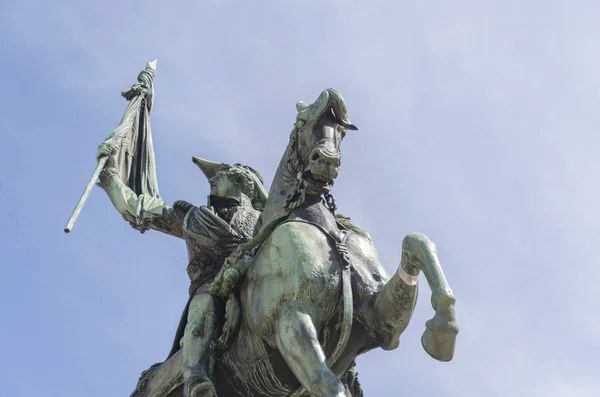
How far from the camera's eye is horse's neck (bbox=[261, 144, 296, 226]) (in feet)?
32.5

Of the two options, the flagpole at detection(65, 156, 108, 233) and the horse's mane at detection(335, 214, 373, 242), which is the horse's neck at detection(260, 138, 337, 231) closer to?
the horse's mane at detection(335, 214, 373, 242)

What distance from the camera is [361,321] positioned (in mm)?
9227

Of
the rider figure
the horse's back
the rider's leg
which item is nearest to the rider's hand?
the rider figure

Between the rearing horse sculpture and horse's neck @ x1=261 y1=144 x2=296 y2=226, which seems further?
horse's neck @ x1=261 y1=144 x2=296 y2=226

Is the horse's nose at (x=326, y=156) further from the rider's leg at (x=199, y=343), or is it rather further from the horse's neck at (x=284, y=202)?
the rider's leg at (x=199, y=343)

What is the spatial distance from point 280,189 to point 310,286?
1.33 m

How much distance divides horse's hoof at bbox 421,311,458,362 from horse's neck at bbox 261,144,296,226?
2300mm

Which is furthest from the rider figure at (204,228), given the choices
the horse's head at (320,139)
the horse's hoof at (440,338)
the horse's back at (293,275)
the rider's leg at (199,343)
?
the horse's hoof at (440,338)

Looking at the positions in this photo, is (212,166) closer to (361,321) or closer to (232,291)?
(232,291)

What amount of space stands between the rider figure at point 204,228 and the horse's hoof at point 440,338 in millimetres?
2212

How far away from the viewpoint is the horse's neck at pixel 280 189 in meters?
9.91

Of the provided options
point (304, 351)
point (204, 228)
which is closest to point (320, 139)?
point (204, 228)

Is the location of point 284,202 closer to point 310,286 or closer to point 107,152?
point 310,286

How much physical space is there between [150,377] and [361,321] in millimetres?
2688
